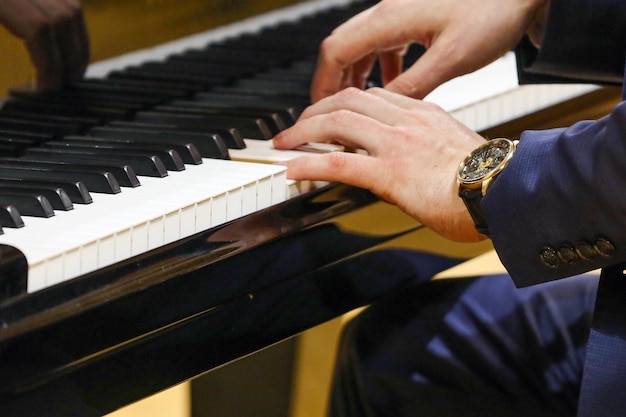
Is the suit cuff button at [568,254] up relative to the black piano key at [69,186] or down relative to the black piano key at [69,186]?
down

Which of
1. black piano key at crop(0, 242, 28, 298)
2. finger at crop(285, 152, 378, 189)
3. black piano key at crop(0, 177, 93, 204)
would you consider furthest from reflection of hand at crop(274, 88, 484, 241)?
black piano key at crop(0, 242, 28, 298)

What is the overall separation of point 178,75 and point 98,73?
127 millimetres

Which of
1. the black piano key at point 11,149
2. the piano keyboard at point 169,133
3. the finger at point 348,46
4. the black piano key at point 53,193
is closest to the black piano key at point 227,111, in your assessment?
the piano keyboard at point 169,133

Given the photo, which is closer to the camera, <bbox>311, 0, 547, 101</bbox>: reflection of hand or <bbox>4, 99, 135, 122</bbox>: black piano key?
<bbox>4, 99, 135, 122</bbox>: black piano key

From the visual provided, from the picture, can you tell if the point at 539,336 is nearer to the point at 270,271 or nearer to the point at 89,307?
the point at 270,271

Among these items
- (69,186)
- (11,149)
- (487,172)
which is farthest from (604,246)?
(11,149)

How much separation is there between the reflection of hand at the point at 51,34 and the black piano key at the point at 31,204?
258 mm

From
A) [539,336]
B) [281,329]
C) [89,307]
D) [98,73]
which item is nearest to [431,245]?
[539,336]

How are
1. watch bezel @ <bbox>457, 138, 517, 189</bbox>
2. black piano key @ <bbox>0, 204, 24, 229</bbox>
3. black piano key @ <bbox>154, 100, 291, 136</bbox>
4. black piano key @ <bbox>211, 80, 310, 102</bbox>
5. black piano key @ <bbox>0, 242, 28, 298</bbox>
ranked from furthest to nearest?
black piano key @ <bbox>211, 80, 310, 102</bbox> < black piano key @ <bbox>154, 100, 291, 136</bbox> < watch bezel @ <bbox>457, 138, 517, 189</bbox> < black piano key @ <bbox>0, 204, 24, 229</bbox> < black piano key @ <bbox>0, 242, 28, 298</bbox>

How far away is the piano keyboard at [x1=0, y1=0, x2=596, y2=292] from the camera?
0.81m

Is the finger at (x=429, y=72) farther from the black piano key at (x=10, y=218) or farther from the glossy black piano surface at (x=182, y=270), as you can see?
the black piano key at (x=10, y=218)

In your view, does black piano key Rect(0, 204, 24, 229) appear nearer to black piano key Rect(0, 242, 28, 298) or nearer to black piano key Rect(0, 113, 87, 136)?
black piano key Rect(0, 242, 28, 298)

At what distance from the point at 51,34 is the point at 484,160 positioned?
0.47m

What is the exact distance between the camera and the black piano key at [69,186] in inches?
34.4
